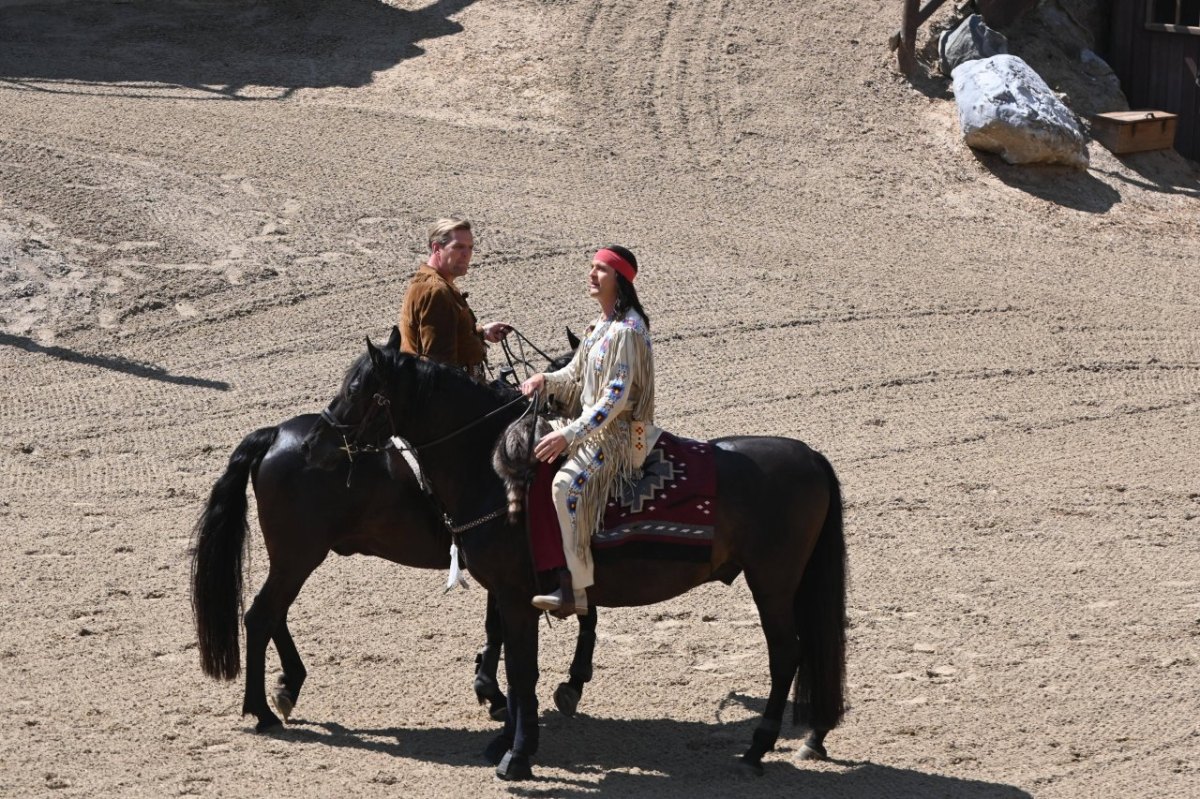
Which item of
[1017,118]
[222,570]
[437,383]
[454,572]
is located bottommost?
[222,570]

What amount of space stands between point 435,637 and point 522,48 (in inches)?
456

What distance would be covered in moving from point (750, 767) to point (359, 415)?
2.16m

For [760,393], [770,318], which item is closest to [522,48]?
[770,318]

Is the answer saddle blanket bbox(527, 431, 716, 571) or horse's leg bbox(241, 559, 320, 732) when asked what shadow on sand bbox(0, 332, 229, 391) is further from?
saddle blanket bbox(527, 431, 716, 571)

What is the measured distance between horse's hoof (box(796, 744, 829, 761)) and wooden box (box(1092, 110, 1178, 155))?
1258 cm

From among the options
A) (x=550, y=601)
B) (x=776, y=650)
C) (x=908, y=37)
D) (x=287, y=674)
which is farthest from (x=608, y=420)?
(x=908, y=37)

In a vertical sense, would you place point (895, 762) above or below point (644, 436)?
below

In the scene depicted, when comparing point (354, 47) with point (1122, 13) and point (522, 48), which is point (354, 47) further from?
point (1122, 13)

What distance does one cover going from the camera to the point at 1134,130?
17031 millimetres

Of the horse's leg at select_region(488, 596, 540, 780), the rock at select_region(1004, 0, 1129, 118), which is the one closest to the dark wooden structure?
the rock at select_region(1004, 0, 1129, 118)

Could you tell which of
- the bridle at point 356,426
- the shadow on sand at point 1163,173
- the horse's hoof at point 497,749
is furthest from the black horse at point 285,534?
the shadow on sand at point 1163,173

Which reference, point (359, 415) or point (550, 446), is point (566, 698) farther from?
point (359, 415)

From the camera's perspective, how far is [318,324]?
12.2 meters

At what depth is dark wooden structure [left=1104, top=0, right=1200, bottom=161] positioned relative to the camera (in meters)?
17.8
